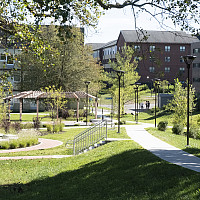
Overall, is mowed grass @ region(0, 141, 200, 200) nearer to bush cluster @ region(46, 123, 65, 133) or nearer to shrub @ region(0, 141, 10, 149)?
shrub @ region(0, 141, 10, 149)

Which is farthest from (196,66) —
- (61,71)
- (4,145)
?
(4,145)

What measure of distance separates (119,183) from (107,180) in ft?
2.17

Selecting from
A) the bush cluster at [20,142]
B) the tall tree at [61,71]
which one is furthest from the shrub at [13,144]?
the tall tree at [61,71]

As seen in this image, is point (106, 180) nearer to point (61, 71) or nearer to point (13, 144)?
point (13, 144)

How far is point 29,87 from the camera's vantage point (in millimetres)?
51562

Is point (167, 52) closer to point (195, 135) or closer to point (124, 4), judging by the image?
point (195, 135)

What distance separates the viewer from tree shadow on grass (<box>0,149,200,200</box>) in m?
8.54

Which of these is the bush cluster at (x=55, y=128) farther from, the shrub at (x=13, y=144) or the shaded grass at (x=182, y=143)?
the shaded grass at (x=182, y=143)

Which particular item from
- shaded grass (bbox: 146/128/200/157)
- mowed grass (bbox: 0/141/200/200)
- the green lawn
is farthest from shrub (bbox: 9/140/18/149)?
shaded grass (bbox: 146/128/200/157)

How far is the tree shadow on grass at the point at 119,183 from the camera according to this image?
854 centimetres

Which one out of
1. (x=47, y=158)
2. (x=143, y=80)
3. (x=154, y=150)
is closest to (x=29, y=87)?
(x=143, y=80)

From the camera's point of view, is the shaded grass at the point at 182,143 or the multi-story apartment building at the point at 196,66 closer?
the shaded grass at the point at 182,143

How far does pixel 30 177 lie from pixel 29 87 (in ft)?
130

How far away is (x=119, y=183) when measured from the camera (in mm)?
9914
